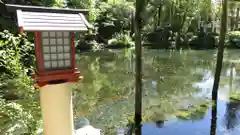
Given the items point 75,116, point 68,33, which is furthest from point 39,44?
point 75,116

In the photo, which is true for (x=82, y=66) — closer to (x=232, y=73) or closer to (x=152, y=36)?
(x=232, y=73)

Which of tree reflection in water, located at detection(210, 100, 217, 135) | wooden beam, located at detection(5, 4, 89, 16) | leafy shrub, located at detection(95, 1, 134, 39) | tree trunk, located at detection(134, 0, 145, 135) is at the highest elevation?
leafy shrub, located at detection(95, 1, 134, 39)

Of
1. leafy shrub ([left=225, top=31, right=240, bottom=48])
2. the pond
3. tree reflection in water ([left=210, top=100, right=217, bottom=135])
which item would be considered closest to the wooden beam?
the pond

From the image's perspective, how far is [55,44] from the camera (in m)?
3.63

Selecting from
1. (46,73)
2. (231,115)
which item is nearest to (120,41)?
(231,115)

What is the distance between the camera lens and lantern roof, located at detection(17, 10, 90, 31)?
123 inches

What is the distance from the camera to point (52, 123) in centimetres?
382

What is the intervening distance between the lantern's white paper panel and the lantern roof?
0.20 meters

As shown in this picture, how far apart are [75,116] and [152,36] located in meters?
23.9

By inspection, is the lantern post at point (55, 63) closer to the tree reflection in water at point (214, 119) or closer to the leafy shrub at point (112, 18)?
the tree reflection in water at point (214, 119)

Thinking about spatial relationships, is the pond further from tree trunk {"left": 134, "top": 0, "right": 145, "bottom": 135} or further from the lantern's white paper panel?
the lantern's white paper panel

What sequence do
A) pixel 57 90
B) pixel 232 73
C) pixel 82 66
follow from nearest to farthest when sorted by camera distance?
pixel 57 90 → pixel 232 73 → pixel 82 66

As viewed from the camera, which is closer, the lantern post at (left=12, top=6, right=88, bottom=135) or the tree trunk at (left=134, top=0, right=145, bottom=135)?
the lantern post at (left=12, top=6, right=88, bottom=135)

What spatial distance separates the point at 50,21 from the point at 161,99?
23.2 feet
